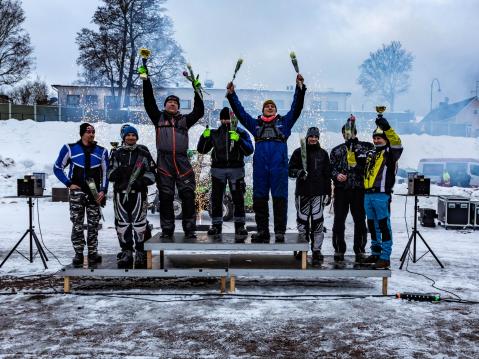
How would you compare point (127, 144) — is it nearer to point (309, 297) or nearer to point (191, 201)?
point (191, 201)

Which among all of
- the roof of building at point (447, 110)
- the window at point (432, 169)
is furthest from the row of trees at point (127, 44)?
the roof of building at point (447, 110)

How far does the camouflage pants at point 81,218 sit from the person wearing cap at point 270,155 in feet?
6.68

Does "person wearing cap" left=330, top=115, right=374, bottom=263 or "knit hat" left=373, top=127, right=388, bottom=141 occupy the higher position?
"knit hat" left=373, top=127, right=388, bottom=141

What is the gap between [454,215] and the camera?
1222cm

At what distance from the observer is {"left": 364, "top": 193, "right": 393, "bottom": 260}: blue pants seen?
6.14m

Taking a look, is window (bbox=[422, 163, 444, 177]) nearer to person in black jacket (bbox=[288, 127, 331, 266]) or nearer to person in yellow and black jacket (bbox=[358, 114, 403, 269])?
person in yellow and black jacket (bbox=[358, 114, 403, 269])

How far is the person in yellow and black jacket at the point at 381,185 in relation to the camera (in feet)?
20.2

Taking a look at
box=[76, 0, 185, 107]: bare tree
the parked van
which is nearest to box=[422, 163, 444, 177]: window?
the parked van

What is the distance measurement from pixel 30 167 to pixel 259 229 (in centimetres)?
1782

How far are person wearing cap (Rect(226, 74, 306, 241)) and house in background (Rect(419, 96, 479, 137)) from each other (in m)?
33.8

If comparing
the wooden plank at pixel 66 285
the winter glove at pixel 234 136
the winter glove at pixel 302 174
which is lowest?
the wooden plank at pixel 66 285

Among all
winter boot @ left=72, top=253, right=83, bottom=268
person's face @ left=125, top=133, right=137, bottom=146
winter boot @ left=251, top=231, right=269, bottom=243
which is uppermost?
person's face @ left=125, top=133, right=137, bottom=146

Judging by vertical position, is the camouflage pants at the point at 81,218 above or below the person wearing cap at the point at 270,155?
below

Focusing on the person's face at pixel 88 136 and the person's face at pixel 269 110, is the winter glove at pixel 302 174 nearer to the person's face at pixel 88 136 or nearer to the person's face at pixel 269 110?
the person's face at pixel 269 110
